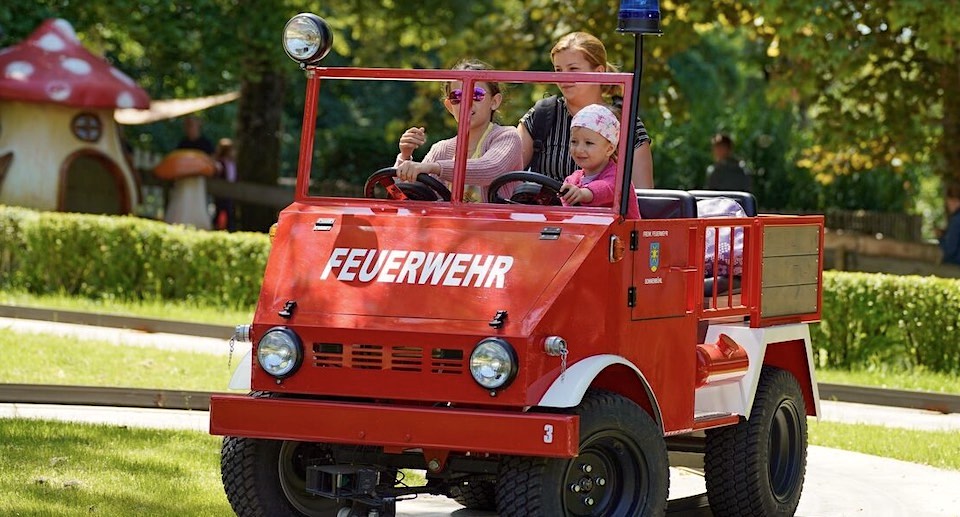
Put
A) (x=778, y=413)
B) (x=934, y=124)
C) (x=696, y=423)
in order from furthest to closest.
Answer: (x=934, y=124) → (x=778, y=413) → (x=696, y=423)

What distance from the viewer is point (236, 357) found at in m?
14.3

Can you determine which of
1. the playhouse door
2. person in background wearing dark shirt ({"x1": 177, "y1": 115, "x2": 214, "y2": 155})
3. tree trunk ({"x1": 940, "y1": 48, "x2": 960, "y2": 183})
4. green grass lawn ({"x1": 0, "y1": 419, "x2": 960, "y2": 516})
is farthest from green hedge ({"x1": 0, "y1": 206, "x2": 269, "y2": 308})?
green grass lawn ({"x1": 0, "y1": 419, "x2": 960, "y2": 516})

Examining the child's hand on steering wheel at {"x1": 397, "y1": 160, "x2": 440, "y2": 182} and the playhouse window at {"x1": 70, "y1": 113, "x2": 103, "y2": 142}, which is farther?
the playhouse window at {"x1": 70, "y1": 113, "x2": 103, "y2": 142}

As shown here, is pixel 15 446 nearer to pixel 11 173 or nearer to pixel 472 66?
pixel 472 66

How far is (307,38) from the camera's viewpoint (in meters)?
7.39

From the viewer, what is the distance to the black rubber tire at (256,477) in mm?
7051

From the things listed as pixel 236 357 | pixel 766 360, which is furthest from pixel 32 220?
pixel 766 360

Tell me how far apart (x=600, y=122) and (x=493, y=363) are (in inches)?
49.5

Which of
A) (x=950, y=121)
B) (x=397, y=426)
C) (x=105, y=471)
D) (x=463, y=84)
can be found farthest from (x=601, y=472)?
(x=950, y=121)

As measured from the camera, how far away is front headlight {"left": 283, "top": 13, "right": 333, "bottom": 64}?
735 cm

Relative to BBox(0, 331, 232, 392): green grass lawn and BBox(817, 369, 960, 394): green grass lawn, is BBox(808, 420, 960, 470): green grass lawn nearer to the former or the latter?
BBox(817, 369, 960, 394): green grass lawn

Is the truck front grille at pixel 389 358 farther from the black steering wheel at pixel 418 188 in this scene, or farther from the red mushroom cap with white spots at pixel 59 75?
the red mushroom cap with white spots at pixel 59 75

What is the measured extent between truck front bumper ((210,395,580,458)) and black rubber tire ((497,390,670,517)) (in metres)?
0.19

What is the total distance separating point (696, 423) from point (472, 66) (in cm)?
179
